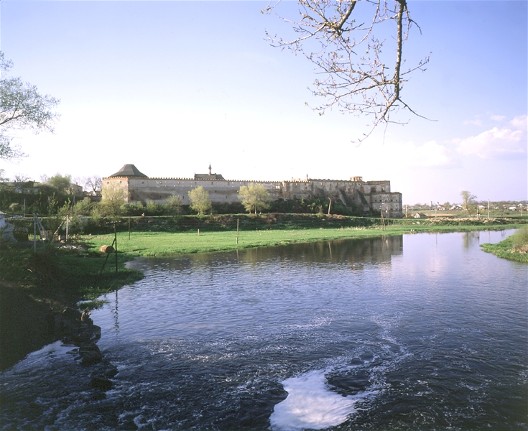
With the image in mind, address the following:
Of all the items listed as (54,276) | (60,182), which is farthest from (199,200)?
(54,276)

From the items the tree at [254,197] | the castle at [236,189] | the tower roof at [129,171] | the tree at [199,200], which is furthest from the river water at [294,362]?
the tower roof at [129,171]

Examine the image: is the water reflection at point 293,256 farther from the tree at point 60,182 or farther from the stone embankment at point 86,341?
the tree at point 60,182

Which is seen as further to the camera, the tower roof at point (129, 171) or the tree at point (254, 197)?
the tower roof at point (129, 171)

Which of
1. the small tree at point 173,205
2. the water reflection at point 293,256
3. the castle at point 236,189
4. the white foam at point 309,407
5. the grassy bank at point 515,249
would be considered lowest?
the white foam at point 309,407

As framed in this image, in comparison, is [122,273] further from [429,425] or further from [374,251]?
[374,251]

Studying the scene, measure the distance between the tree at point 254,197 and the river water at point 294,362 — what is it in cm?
5000

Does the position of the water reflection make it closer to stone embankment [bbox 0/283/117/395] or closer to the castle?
stone embankment [bbox 0/283/117/395]

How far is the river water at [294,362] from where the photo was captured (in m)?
8.09

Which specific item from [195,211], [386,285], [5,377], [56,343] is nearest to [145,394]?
[5,377]

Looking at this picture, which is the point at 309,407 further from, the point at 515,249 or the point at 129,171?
the point at 129,171

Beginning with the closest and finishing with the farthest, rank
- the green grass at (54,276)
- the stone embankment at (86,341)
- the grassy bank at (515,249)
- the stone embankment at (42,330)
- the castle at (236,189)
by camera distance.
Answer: the stone embankment at (86,341)
the stone embankment at (42,330)
the green grass at (54,276)
the grassy bank at (515,249)
the castle at (236,189)

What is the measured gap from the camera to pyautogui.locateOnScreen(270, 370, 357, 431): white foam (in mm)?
7941

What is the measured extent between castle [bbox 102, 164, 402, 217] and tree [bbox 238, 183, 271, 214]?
150 inches

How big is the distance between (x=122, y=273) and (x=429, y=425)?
18832 mm
